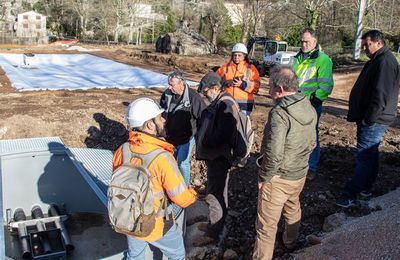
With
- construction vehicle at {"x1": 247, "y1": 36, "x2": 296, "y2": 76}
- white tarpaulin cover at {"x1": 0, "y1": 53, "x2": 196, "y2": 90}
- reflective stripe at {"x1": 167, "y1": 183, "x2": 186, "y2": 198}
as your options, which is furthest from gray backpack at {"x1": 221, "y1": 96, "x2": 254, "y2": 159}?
construction vehicle at {"x1": 247, "y1": 36, "x2": 296, "y2": 76}

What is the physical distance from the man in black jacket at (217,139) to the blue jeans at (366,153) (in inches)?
57.7

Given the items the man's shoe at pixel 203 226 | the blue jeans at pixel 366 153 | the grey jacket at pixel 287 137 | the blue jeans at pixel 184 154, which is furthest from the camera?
the blue jeans at pixel 184 154

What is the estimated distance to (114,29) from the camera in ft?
127

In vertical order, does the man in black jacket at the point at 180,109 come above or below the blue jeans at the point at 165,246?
above

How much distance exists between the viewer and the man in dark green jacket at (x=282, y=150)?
308cm

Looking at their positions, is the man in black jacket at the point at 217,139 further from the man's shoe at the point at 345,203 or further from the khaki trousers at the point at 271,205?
the man's shoe at the point at 345,203

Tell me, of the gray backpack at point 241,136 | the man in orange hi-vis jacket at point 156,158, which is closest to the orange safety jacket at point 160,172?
the man in orange hi-vis jacket at point 156,158

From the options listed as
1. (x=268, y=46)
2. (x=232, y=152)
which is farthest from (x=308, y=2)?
(x=232, y=152)

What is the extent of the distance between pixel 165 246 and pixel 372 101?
2.50m

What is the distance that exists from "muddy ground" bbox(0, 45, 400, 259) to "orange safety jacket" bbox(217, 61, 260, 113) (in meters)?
1.20

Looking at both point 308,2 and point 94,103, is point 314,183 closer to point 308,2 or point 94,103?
point 94,103

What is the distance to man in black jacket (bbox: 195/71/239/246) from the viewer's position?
12.0 feet

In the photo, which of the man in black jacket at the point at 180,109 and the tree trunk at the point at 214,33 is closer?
the man in black jacket at the point at 180,109

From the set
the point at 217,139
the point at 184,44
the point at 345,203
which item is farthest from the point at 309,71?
the point at 184,44
